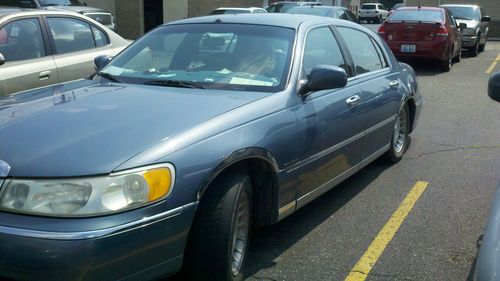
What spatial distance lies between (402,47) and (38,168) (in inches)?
465

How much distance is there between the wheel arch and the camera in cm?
316

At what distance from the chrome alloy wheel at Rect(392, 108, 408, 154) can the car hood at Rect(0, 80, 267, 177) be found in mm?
2678

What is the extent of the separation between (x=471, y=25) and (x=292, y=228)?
14.9 meters

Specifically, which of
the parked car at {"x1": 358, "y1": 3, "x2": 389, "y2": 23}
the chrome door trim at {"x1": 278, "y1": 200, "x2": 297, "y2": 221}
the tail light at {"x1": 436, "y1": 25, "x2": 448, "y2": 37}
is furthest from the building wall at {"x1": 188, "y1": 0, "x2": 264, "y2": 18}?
the parked car at {"x1": 358, "y1": 3, "x2": 389, "y2": 23}

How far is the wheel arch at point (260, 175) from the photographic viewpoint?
3.16 m

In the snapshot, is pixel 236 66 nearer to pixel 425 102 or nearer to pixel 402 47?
pixel 425 102

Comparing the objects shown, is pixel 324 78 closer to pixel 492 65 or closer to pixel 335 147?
pixel 335 147

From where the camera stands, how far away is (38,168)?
A: 8.45 feet

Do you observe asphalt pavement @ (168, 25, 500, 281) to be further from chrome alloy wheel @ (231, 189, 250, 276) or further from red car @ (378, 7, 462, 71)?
red car @ (378, 7, 462, 71)

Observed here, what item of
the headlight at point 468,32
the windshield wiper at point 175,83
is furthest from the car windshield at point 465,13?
the windshield wiper at point 175,83

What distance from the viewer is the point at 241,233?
338 centimetres

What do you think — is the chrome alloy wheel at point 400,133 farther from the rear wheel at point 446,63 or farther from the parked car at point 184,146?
the rear wheel at point 446,63

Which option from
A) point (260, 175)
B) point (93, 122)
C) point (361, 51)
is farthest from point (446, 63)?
point (93, 122)

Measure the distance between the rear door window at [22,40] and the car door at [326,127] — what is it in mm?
3094
